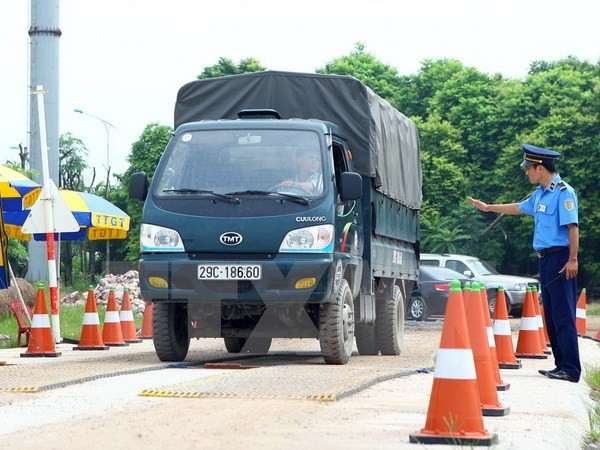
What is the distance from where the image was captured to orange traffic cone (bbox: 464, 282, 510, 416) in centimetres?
822

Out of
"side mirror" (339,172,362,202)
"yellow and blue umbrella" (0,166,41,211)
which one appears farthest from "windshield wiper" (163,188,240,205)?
"yellow and blue umbrella" (0,166,41,211)

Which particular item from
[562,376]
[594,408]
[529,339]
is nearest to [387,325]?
[529,339]

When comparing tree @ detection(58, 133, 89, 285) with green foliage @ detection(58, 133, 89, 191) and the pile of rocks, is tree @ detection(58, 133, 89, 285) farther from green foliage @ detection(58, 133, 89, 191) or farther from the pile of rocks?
the pile of rocks

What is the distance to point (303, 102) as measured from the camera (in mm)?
14828

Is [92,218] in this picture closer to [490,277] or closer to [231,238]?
[490,277]

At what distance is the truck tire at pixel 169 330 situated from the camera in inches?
519

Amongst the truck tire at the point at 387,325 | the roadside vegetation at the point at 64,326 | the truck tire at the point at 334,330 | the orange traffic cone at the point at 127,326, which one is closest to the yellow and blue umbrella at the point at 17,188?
the roadside vegetation at the point at 64,326

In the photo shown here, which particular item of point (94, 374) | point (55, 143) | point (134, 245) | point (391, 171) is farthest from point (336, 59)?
point (94, 374)

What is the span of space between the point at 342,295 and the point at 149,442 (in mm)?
6476

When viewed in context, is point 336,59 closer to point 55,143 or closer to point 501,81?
point 501,81

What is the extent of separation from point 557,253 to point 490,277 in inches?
890

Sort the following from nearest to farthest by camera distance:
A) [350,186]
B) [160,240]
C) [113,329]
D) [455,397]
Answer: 1. [455,397]
2. [160,240]
3. [350,186]
4. [113,329]

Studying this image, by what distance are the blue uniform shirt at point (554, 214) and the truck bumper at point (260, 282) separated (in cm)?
217

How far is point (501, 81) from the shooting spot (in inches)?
2694
